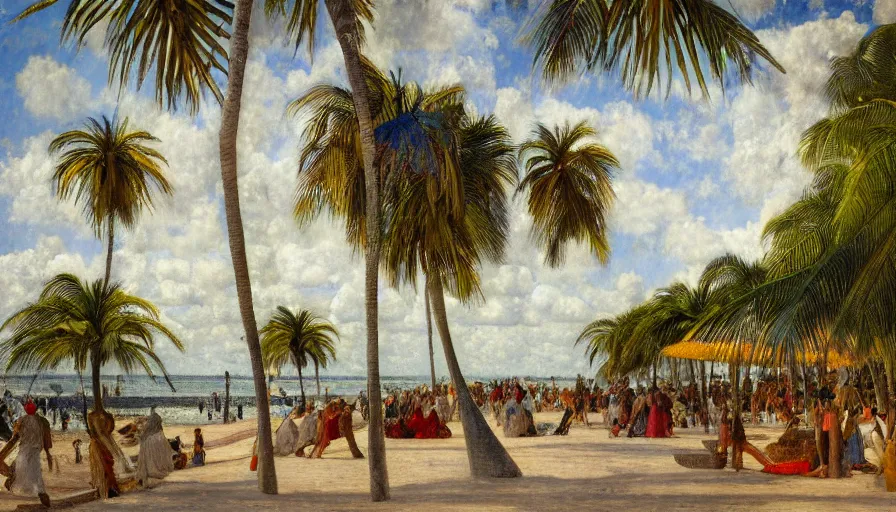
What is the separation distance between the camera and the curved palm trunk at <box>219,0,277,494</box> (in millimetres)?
13516

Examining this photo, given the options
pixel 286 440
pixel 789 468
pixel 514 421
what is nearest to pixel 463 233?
pixel 789 468

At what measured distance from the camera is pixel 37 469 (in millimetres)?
12867

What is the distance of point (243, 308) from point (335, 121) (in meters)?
3.96

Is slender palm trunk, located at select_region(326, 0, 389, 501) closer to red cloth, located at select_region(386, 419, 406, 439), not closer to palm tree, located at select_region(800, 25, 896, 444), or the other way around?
palm tree, located at select_region(800, 25, 896, 444)

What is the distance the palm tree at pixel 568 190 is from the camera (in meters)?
17.0

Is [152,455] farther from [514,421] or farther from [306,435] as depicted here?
[514,421]

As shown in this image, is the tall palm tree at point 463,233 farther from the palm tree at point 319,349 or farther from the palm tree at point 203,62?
the palm tree at point 319,349

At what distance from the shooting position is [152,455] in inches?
607

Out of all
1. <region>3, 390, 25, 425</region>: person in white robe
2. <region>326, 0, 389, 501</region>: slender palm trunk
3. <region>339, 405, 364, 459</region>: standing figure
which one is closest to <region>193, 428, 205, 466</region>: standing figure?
<region>339, 405, 364, 459</region>: standing figure

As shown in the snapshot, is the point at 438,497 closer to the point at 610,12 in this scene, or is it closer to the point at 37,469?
the point at 37,469

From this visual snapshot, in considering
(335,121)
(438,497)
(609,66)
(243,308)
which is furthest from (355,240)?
(609,66)

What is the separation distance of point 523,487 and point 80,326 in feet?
31.4

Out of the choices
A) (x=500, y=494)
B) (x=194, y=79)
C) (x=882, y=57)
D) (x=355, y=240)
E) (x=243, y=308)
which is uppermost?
(x=882, y=57)

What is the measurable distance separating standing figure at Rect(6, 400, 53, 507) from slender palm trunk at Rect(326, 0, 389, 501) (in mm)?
4784
